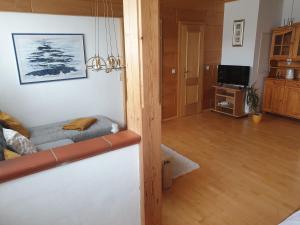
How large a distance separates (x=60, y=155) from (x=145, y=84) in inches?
24.4

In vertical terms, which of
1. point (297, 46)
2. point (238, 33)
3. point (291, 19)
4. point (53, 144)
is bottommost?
point (53, 144)

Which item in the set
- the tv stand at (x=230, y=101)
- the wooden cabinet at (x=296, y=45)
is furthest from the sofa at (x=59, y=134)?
the wooden cabinet at (x=296, y=45)

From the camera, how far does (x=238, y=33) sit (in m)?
5.39

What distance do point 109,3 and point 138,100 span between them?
3248 mm

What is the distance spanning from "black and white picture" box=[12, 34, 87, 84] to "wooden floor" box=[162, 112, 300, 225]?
204 cm

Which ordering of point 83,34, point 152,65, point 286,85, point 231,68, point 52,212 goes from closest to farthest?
point 52,212 < point 152,65 < point 83,34 < point 286,85 < point 231,68

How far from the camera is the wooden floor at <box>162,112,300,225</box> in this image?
2.34 meters

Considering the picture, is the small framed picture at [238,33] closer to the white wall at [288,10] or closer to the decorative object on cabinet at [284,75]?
the decorative object on cabinet at [284,75]

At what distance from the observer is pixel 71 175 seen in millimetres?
1292

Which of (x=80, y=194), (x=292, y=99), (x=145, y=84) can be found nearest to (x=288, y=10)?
(x=292, y=99)

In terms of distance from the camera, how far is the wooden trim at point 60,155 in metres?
1.12

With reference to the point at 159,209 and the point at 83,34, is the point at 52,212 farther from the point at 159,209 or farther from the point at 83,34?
the point at 83,34

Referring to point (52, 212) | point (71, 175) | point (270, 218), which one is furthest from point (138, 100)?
point (270, 218)

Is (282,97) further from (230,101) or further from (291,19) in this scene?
(291,19)
